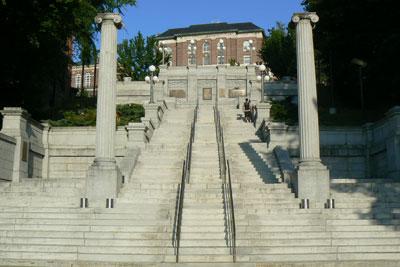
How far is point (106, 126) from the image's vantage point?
16812 mm

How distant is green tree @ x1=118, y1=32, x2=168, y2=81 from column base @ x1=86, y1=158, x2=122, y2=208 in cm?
5073

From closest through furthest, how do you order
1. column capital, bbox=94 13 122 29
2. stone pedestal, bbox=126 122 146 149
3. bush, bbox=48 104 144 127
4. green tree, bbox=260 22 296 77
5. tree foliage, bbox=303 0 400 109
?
column capital, bbox=94 13 122 29
stone pedestal, bbox=126 122 146 149
tree foliage, bbox=303 0 400 109
bush, bbox=48 104 144 127
green tree, bbox=260 22 296 77

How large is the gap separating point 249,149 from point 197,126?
20.0 feet

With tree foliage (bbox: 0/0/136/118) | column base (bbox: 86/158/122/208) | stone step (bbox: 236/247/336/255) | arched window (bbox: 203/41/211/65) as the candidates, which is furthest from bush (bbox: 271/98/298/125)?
arched window (bbox: 203/41/211/65)

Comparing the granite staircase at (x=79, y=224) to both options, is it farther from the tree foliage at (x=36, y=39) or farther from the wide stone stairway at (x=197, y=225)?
the tree foliage at (x=36, y=39)

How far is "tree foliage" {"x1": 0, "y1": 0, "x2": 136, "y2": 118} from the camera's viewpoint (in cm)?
2516

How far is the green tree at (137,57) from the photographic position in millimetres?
66688

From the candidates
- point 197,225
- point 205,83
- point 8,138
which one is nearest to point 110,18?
point 8,138

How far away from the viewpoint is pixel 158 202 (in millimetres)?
15367

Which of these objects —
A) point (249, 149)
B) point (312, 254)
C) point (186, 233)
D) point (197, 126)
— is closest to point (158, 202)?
point (186, 233)

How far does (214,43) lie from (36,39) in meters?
75.0

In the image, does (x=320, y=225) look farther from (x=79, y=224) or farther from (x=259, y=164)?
(x=259, y=164)

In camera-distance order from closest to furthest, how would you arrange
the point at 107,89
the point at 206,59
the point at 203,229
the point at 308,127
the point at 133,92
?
the point at 203,229, the point at 308,127, the point at 107,89, the point at 133,92, the point at 206,59

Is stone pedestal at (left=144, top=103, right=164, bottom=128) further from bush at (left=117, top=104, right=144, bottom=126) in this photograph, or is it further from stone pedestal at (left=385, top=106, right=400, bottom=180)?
stone pedestal at (left=385, top=106, right=400, bottom=180)
